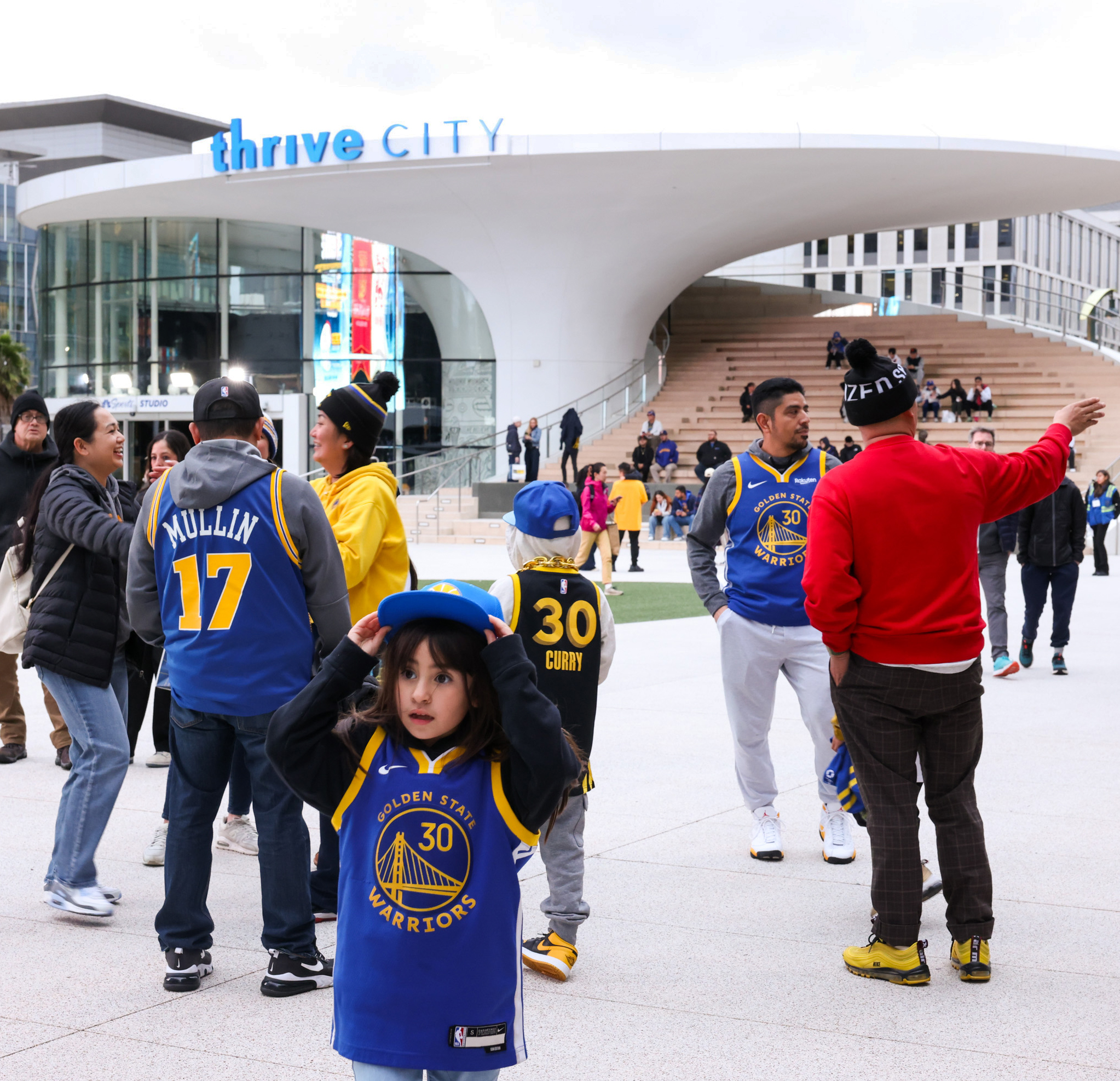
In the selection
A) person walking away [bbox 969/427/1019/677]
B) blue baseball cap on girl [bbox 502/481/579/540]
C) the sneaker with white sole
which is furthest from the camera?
person walking away [bbox 969/427/1019/677]

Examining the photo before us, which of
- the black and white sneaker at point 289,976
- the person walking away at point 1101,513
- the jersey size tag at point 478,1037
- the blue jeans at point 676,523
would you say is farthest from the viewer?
the blue jeans at point 676,523

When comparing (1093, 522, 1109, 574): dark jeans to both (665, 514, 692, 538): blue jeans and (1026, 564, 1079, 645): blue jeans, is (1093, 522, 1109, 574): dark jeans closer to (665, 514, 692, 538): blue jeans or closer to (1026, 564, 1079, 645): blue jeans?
(665, 514, 692, 538): blue jeans

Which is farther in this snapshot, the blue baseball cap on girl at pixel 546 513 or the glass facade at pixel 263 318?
the glass facade at pixel 263 318

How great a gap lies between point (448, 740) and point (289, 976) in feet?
5.77

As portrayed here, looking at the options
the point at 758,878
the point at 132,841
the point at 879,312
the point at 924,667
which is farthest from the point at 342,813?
the point at 879,312

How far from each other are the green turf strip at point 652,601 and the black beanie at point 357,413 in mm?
9260

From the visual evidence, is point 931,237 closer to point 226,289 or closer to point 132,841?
point 226,289

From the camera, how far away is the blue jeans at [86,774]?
15.1 feet

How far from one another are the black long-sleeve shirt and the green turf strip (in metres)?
11.6

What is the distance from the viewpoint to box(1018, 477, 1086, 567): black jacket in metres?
10.5

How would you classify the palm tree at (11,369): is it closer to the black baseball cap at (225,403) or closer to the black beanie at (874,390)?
the black baseball cap at (225,403)

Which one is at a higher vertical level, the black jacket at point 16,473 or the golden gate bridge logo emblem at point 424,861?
the black jacket at point 16,473

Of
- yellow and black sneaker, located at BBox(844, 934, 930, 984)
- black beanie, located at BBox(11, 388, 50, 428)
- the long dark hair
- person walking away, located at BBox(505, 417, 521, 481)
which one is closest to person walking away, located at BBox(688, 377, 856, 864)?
yellow and black sneaker, located at BBox(844, 934, 930, 984)

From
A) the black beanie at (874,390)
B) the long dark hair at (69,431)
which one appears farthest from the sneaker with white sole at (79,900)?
the black beanie at (874,390)
